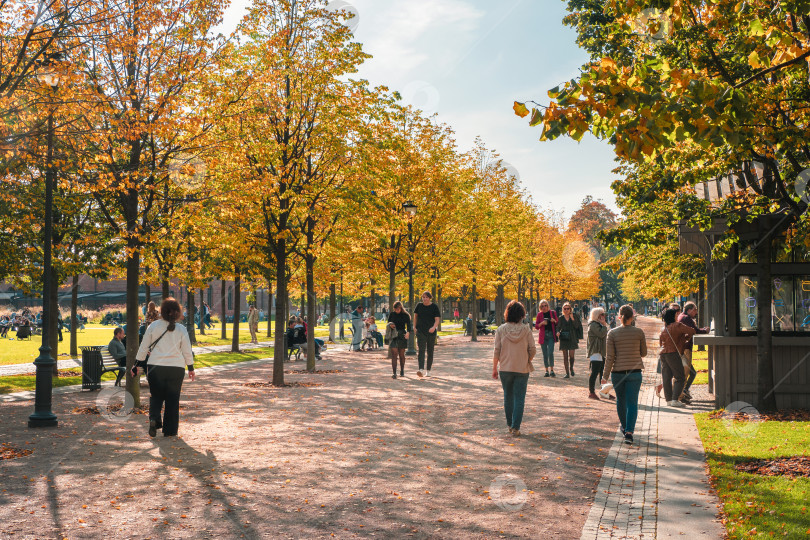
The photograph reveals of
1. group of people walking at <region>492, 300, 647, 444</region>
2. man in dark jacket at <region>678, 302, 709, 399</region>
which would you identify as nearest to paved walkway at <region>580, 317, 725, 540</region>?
group of people walking at <region>492, 300, 647, 444</region>

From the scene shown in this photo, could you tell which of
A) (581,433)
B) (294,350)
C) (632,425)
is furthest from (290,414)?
(294,350)

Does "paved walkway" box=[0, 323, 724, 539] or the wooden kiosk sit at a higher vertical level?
the wooden kiosk

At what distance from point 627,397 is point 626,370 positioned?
14.1 inches

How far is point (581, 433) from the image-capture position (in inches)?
404

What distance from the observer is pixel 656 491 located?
6.90 meters

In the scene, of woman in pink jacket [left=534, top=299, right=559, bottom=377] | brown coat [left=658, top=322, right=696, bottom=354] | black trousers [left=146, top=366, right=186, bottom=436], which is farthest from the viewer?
woman in pink jacket [left=534, top=299, right=559, bottom=377]

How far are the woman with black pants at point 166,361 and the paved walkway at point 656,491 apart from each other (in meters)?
5.48

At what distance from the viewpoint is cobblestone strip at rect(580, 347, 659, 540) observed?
572 cm

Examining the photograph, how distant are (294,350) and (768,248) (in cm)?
1740

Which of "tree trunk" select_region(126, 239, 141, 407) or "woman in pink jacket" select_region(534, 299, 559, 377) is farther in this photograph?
"woman in pink jacket" select_region(534, 299, 559, 377)

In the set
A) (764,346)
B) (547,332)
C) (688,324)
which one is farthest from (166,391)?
(547,332)

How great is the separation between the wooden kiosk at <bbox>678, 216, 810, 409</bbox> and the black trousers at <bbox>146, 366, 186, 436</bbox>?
28.7ft

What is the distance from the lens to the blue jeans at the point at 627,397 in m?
9.44

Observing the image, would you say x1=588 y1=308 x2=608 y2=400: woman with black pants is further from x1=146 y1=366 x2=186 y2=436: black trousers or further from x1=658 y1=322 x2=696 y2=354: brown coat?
x1=146 y1=366 x2=186 y2=436: black trousers
